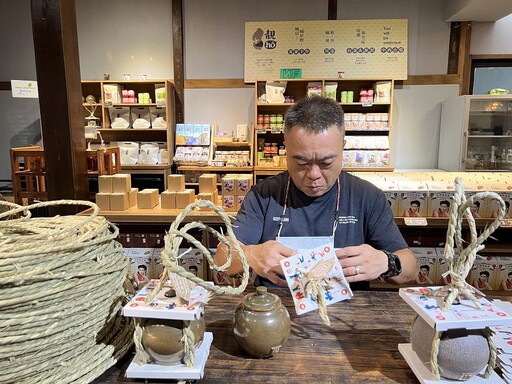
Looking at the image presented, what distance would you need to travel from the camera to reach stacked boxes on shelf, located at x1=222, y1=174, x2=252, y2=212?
292cm

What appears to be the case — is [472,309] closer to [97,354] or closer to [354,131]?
[97,354]

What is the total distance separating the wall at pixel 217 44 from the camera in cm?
494

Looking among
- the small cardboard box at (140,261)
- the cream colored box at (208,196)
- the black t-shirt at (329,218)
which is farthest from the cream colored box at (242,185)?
the black t-shirt at (329,218)

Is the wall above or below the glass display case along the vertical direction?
above

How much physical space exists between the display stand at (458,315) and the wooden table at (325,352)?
0.07 metres

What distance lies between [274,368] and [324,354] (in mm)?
135

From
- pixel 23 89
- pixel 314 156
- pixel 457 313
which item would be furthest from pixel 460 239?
pixel 23 89

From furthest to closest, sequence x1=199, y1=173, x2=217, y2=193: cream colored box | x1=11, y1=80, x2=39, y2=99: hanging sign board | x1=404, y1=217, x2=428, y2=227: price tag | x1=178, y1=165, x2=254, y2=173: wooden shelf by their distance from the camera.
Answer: x1=178, y1=165, x2=254, y2=173: wooden shelf, x1=11, y1=80, x2=39, y2=99: hanging sign board, x1=199, y1=173, x2=217, y2=193: cream colored box, x1=404, y1=217, x2=428, y2=227: price tag

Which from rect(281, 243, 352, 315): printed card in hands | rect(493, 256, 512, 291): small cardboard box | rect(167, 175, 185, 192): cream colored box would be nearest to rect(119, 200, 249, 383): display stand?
rect(281, 243, 352, 315): printed card in hands

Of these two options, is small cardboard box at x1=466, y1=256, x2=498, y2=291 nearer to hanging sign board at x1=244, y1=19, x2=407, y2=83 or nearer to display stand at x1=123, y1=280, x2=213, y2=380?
display stand at x1=123, y1=280, x2=213, y2=380

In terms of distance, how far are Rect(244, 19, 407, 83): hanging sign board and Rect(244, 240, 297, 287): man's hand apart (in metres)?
3.94

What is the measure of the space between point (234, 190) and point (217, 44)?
2.99m

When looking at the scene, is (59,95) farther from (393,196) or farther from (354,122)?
(354,122)

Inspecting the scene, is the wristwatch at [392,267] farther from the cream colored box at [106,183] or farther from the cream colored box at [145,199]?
the cream colored box at [106,183]
